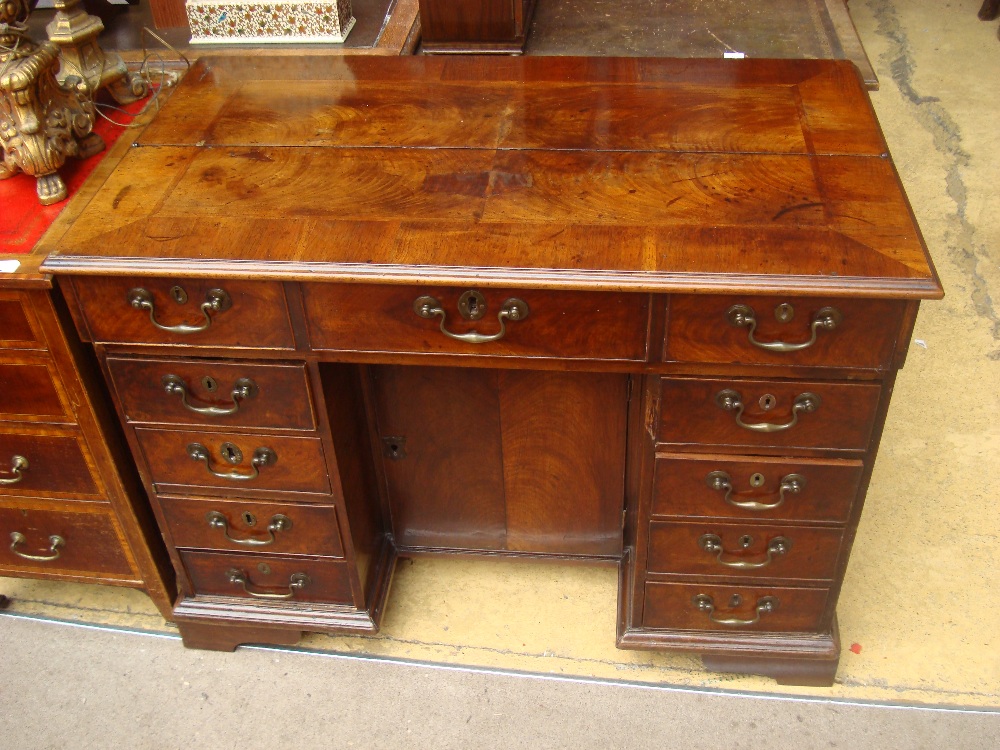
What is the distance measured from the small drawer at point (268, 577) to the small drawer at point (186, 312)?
19.6 inches

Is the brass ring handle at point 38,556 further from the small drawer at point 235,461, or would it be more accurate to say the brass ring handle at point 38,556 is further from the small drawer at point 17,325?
the small drawer at point 17,325

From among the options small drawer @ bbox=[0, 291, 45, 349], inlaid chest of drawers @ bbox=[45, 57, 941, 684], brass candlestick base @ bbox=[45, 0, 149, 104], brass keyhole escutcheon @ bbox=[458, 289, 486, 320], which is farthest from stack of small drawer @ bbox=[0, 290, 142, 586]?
brass keyhole escutcheon @ bbox=[458, 289, 486, 320]

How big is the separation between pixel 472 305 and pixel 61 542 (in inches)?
39.2

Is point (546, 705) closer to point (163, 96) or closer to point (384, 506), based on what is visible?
point (384, 506)

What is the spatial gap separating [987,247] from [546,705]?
6.49ft

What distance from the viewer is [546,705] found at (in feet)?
6.30

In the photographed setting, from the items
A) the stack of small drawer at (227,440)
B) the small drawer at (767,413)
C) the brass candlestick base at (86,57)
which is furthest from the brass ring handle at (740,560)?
the brass candlestick base at (86,57)

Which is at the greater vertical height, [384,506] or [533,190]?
[533,190]

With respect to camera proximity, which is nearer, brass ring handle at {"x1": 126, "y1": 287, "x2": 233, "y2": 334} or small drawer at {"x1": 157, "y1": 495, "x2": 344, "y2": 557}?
brass ring handle at {"x1": 126, "y1": 287, "x2": 233, "y2": 334}

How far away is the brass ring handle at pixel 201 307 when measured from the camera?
59.3 inches

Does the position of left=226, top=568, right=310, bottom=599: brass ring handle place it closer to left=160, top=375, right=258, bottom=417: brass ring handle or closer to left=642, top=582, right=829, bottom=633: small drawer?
left=160, top=375, right=258, bottom=417: brass ring handle

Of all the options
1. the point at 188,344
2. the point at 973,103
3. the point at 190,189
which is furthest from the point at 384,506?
the point at 973,103

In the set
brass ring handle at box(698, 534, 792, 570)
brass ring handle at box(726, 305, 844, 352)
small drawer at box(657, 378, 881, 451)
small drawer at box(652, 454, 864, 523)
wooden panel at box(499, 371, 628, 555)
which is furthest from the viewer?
wooden panel at box(499, 371, 628, 555)

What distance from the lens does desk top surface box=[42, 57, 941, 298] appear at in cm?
143
